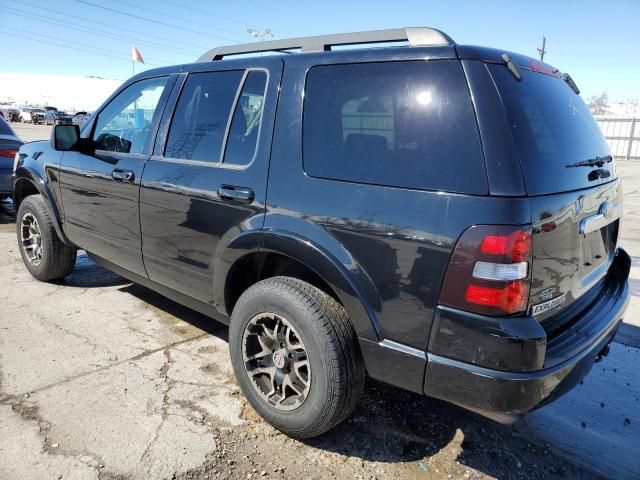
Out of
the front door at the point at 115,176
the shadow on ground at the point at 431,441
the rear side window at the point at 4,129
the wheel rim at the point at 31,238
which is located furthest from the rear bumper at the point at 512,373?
the rear side window at the point at 4,129

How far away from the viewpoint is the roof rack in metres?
2.14

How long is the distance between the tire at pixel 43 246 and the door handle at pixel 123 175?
1.29 meters

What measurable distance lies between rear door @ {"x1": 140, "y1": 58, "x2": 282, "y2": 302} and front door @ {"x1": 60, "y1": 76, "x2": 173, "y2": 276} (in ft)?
0.52

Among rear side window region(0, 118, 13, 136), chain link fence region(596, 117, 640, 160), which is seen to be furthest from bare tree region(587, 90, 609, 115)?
rear side window region(0, 118, 13, 136)

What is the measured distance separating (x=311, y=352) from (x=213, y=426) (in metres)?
0.80

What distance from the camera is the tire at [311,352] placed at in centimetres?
223

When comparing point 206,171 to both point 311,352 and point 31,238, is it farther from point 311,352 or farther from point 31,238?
point 31,238

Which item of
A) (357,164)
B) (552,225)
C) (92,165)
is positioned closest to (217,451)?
(357,164)

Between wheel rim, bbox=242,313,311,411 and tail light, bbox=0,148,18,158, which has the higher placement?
tail light, bbox=0,148,18,158

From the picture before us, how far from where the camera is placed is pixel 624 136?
26.2 metres

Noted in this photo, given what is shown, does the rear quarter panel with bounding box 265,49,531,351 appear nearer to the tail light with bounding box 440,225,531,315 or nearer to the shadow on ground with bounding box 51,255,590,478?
the tail light with bounding box 440,225,531,315

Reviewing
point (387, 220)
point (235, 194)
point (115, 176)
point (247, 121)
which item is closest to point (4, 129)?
point (115, 176)

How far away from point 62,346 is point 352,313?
2.38 metres

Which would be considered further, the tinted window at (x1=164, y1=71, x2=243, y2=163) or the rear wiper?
the tinted window at (x1=164, y1=71, x2=243, y2=163)
